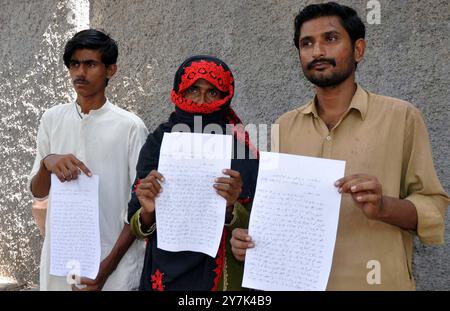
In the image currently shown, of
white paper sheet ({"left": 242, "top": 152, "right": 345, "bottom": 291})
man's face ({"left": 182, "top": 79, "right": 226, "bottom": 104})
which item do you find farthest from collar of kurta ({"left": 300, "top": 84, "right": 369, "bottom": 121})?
man's face ({"left": 182, "top": 79, "right": 226, "bottom": 104})

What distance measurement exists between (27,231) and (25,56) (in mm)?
1620

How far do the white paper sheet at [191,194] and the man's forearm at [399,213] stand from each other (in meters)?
0.59

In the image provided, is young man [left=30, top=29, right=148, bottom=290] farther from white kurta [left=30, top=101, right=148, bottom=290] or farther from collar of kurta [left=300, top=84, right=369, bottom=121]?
collar of kurta [left=300, top=84, right=369, bottom=121]

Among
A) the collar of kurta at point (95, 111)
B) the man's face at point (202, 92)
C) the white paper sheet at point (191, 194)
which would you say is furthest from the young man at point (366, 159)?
the collar of kurta at point (95, 111)

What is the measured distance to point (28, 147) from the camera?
5.03 m

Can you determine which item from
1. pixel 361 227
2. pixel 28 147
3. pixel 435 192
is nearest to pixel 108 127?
pixel 361 227

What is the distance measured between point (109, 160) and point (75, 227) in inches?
14.1

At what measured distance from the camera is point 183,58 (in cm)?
421

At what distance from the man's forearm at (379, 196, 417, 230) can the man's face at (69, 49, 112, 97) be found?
1563 millimetres

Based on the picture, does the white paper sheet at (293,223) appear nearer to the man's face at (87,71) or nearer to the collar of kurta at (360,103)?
the collar of kurta at (360,103)

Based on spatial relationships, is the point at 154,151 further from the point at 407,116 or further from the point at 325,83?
the point at 407,116

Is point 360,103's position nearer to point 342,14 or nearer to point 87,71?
point 342,14

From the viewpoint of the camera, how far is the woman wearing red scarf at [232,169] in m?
2.25

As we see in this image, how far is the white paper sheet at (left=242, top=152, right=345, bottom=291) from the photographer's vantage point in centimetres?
187
